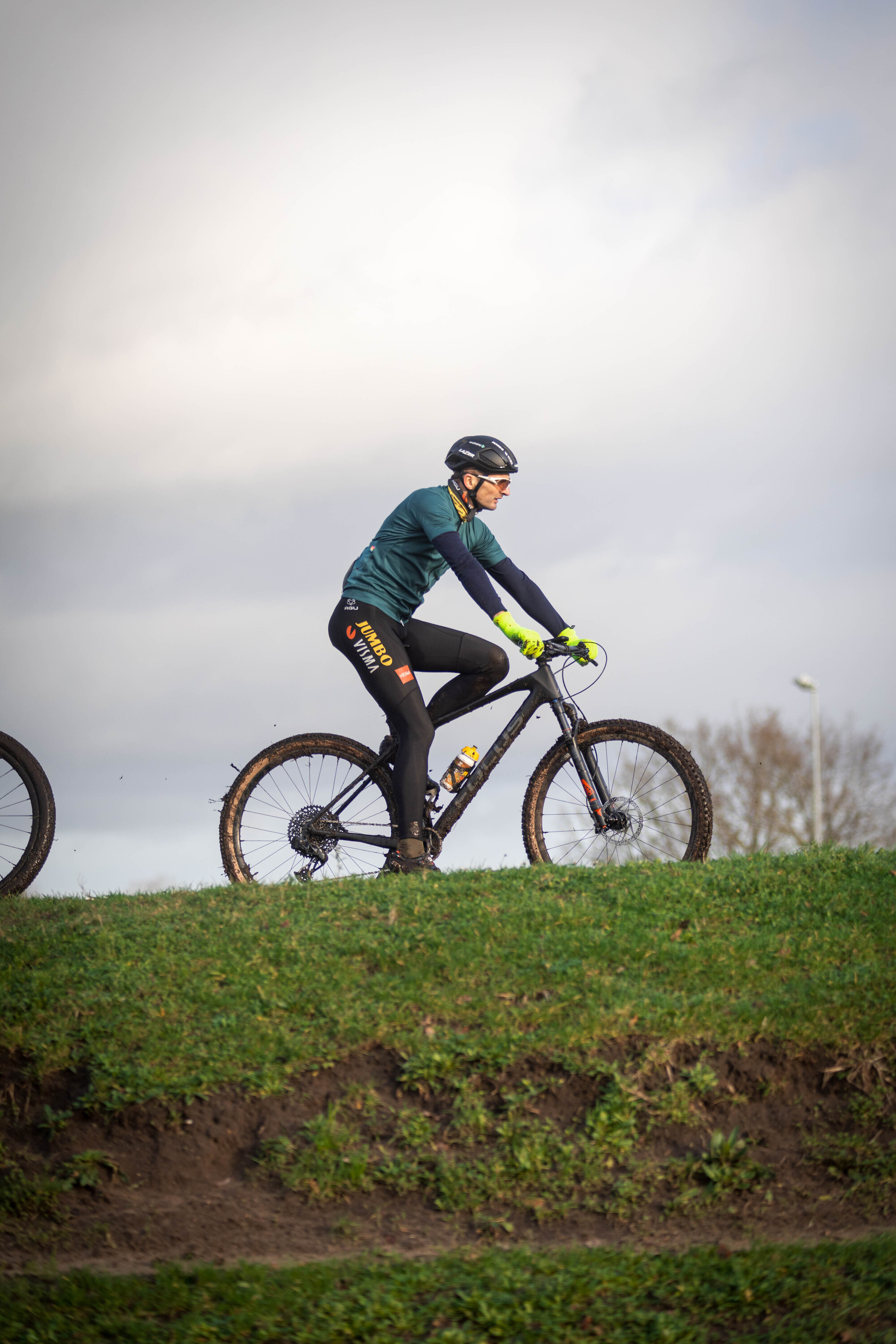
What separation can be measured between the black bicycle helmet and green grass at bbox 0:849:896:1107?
2774mm

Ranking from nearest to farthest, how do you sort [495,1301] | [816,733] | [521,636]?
[495,1301]
[521,636]
[816,733]

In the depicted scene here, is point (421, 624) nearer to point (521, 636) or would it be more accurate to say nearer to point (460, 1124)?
point (521, 636)

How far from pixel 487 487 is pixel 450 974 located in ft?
11.7

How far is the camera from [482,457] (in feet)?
25.2

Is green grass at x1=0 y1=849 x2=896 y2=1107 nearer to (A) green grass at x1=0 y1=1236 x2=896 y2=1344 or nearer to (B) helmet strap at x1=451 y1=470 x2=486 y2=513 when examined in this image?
(A) green grass at x1=0 y1=1236 x2=896 y2=1344

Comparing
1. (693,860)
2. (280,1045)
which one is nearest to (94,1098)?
(280,1045)

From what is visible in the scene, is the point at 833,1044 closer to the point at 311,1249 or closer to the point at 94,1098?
the point at 311,1249

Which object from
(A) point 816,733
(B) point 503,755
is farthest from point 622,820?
(A) point 816,733

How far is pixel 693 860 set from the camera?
741cm

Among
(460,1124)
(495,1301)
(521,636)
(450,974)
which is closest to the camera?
(495,1301)

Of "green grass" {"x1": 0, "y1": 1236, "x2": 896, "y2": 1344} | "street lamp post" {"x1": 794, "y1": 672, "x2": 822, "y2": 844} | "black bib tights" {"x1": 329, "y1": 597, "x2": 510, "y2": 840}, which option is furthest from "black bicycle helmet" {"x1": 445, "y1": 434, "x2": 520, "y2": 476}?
"street lamp post" {"x1": 794, "y1": 672, "x2": 822, "y2": 844}

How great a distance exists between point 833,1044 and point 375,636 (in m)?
3.93

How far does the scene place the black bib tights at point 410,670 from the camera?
757 centimetres

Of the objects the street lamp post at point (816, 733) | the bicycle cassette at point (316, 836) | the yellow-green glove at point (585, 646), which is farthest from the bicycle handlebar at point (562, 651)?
the street lamp post at point (816, 733)
